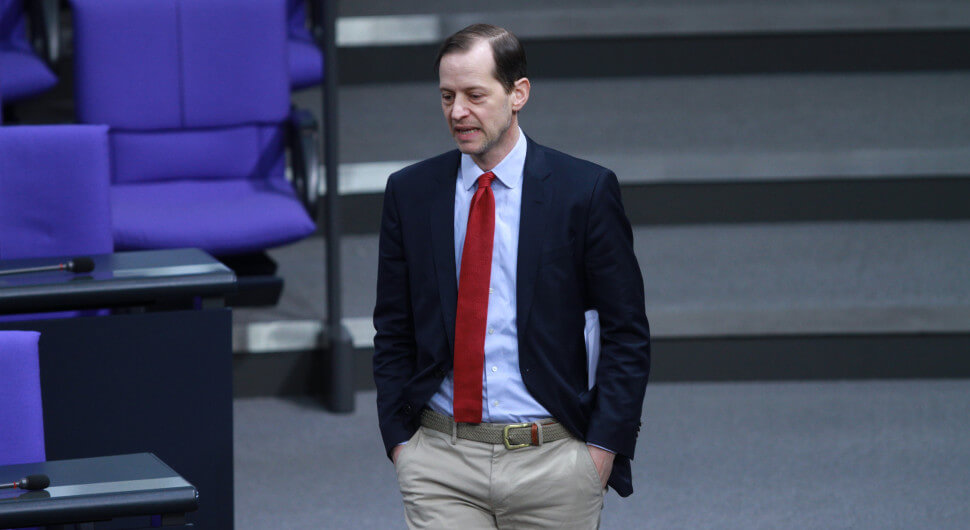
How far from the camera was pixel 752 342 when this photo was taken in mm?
3246

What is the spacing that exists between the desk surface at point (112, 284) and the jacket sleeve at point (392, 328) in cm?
47

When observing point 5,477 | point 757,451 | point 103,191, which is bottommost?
point 757,451

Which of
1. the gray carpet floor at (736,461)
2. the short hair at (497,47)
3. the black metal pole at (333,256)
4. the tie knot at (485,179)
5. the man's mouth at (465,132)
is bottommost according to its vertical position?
the gray carpet floor at (736,461)

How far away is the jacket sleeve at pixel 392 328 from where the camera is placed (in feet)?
5.28

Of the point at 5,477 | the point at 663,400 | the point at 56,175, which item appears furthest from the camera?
the point at 663,400

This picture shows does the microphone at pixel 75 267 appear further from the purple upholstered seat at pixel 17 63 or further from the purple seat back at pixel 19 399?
the purple upholstered seat at pixel 17 63

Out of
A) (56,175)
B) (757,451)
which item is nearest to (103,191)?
(56,175)

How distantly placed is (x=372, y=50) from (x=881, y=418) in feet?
6.02

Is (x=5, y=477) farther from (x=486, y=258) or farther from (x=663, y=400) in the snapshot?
(x=663, y=400)

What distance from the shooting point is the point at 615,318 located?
61.9 inches

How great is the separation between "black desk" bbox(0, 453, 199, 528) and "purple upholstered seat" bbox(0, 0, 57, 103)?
78.9 inches

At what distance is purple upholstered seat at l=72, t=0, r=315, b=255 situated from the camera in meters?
3.14

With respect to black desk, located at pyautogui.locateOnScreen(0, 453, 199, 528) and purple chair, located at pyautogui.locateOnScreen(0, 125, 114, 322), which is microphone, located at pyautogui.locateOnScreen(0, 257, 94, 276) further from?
black desk, located at pyautogui.locateOnScreen(0, 453, 199, 528)

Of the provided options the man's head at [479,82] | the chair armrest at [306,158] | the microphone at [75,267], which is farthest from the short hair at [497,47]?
the chair armrest at [306,158]
